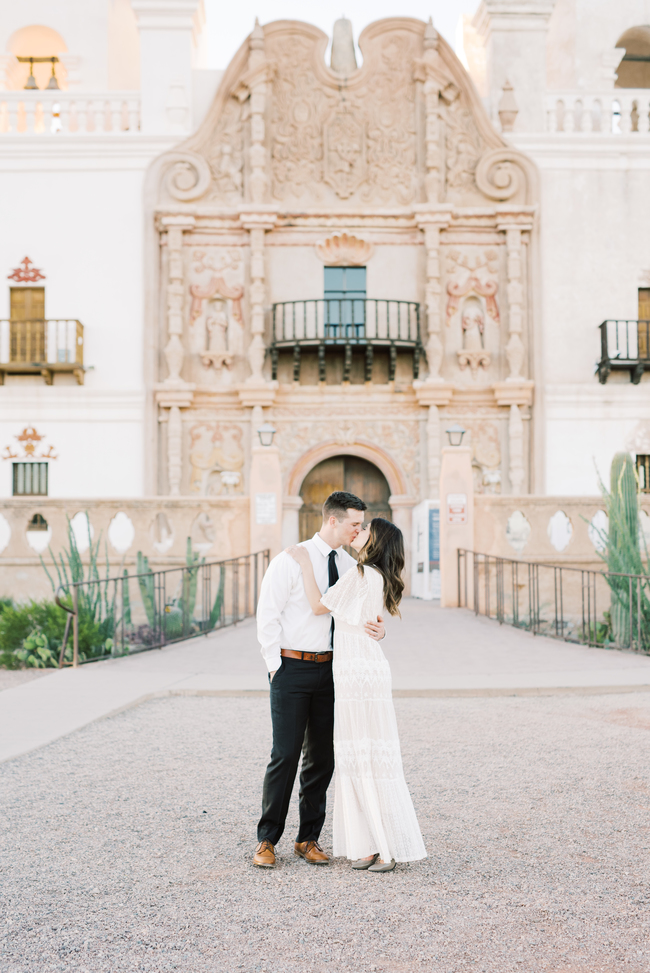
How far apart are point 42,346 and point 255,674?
→ 14.6 metres

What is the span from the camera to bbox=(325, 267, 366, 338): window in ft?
75.6

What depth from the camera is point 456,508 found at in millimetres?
16438

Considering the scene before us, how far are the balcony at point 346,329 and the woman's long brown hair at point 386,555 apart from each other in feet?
59.9

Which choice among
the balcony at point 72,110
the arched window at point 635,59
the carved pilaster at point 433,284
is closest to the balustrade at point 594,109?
the arched window at point 635,59

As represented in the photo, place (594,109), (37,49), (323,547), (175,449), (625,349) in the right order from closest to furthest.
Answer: (323,547) < (175,449) < (625,349) < (594,109) < (37,49)

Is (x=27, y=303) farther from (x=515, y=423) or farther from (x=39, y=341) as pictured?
(x=515, y=423)

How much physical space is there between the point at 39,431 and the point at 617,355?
14.3 metres

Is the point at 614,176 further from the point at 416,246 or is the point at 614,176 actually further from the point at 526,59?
the point at 416,246

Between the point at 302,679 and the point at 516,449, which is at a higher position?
the point at 516,449

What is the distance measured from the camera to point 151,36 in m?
23.4

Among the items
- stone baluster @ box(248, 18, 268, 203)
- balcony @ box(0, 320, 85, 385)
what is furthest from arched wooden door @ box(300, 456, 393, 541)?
stone baluster @ box(248, 18, 268, 203)

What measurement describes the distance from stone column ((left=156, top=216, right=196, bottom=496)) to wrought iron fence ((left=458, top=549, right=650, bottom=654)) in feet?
28.9

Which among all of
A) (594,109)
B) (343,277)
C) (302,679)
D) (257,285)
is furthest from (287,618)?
(594,109)

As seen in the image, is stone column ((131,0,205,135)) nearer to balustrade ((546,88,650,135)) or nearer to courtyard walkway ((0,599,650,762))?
balustrade ((546,88,650,135))
